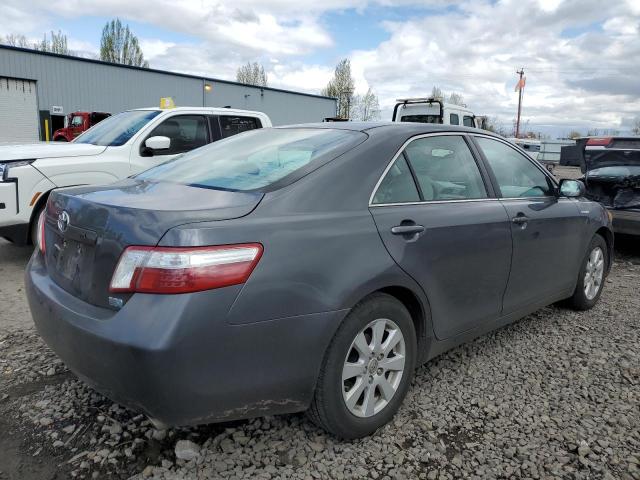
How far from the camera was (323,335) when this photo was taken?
2.18 m

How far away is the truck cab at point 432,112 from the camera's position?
1389cm

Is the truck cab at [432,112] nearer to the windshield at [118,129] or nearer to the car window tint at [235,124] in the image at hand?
the car window tint at [235,124]

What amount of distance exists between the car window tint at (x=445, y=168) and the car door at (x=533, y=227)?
0.20 metres

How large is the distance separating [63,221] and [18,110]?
25.9 m

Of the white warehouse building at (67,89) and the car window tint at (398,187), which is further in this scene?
the white warehouse building at (67,89)

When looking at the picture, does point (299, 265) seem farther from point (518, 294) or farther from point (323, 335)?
point (518, 294)

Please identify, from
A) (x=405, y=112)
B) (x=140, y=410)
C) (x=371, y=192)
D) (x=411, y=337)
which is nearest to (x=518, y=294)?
(x=411, y=337)

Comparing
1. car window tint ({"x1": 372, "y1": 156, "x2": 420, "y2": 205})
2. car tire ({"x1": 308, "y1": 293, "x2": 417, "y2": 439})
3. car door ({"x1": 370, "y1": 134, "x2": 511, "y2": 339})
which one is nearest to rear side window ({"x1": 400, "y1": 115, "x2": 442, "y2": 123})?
car door ({"x1": 370, "y1": 134, "x2": 511, "y2": 339})

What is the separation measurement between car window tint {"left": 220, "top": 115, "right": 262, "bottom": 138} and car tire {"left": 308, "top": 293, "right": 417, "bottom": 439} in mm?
5145

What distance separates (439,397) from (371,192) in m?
1.28

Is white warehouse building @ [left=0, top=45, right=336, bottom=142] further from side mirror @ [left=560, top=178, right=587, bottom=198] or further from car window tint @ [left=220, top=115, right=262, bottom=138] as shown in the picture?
side mirror @ [left=560, top=178, right=587, bottom=198]

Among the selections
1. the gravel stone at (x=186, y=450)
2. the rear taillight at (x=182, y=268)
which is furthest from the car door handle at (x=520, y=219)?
the gravel stone at (x=186, y=450)

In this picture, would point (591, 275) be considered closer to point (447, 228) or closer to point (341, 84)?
point (447, 228)

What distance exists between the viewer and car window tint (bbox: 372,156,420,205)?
102 inches
